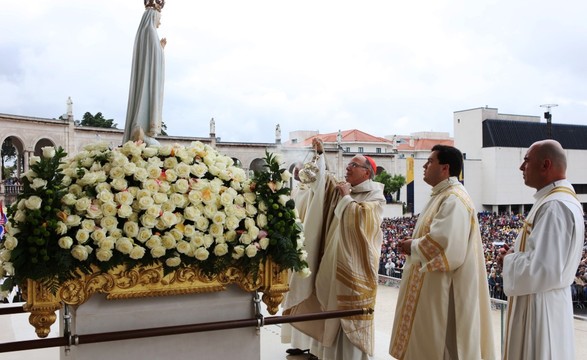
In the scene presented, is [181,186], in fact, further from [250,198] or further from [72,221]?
[72,221]

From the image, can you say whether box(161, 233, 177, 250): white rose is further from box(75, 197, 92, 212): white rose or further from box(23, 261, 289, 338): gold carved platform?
box(75, 197, 92, 212): white rose

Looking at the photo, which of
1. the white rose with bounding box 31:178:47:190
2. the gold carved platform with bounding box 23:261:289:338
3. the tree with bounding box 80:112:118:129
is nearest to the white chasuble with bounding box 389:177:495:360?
the gold carved platform with bounding box 23:261:289:338

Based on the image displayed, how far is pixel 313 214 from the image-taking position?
15.8 ft

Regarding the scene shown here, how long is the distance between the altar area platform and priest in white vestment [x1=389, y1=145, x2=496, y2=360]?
0.72 meters

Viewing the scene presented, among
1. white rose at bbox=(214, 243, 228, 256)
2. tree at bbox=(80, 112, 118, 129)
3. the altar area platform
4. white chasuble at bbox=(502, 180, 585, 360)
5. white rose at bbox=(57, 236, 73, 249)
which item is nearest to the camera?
white rose at bbox=(57, 236, 73, 249)

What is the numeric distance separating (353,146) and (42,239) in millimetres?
62914

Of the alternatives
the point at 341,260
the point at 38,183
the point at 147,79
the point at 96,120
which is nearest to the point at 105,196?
the point at 38,183

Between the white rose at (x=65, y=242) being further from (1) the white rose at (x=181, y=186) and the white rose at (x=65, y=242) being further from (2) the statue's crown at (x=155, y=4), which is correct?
(2) the statue's crown at (x=155, y=4)

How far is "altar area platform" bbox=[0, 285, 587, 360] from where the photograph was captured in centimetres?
475

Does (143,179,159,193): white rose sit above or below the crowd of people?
above

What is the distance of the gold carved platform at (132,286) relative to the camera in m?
2.33

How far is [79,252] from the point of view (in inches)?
89.8

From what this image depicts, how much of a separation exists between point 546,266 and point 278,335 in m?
3.24

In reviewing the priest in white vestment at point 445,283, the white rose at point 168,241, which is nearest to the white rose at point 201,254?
the white rose at point 168,241
